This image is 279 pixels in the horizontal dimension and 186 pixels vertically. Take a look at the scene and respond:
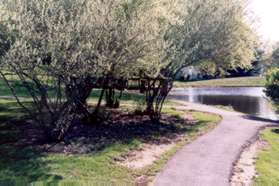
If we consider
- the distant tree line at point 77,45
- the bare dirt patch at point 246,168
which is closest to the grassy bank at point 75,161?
the distant tree line at point 77,45

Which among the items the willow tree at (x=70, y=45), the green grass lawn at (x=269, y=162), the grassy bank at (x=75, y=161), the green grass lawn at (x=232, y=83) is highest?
the willow tree at (x=70, y=45)

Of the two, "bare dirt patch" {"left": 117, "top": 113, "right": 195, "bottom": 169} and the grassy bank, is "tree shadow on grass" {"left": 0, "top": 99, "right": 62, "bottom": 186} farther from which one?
"bare dirt patch" {"left": 117, "top": 113, "right": 195, "bottom": 169}

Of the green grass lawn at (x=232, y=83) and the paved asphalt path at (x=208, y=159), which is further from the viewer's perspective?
the green grass lawn at (x=232, y=83)

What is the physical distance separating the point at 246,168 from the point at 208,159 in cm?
90

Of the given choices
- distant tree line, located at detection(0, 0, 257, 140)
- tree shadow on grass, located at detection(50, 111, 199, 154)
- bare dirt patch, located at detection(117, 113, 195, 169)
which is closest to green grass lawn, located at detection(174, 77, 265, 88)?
tree shadow on grass, located at detection(50, 111, 199, 154)

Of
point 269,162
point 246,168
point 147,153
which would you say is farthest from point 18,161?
point 269,162

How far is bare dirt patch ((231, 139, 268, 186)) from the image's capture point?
768 centimetres

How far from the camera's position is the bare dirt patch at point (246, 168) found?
7.68m

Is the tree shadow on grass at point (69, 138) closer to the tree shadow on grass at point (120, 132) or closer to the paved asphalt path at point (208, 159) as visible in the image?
the tree shadow on grass at point (120, 132)

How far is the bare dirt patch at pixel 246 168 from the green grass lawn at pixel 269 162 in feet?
0.41

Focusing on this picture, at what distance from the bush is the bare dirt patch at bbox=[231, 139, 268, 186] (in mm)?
8679

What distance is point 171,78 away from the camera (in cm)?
1421

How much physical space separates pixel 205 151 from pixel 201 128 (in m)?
3.65

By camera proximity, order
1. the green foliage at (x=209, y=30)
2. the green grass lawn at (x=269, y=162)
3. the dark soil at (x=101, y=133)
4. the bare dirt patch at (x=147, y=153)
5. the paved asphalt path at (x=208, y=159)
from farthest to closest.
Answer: the green foliage at (x=209, y=30)
the dark soil at (x=101, y=133)
the bare dirt patch at (x=147, y=153)
the green grass lawn at (x=269, y=162)
the paved asphalt path at (x=208, y=159)
